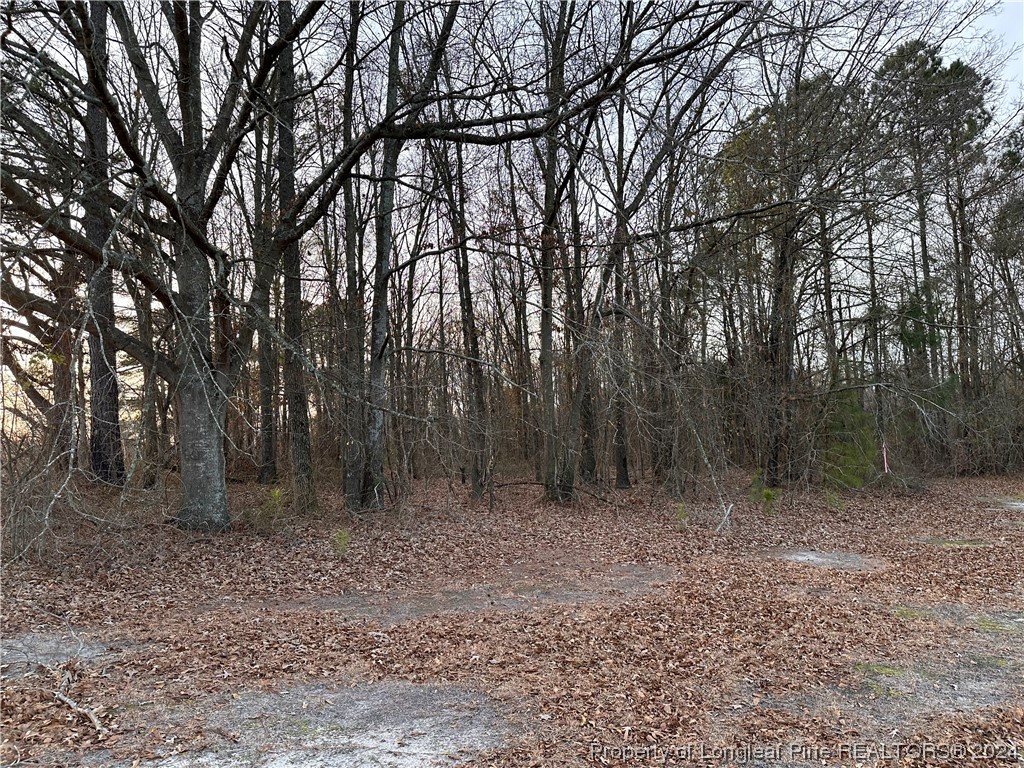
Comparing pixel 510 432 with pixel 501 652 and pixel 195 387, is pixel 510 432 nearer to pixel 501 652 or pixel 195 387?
pixel 195 387

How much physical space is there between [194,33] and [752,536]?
36.0ft

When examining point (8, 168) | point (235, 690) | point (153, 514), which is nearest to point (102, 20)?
point (8, 168)

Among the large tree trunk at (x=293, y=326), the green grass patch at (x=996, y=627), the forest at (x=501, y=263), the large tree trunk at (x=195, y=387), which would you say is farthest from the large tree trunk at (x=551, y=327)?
the green grass patch at (x=996, y=627)

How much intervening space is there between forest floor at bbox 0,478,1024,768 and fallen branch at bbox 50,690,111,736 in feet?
0.08

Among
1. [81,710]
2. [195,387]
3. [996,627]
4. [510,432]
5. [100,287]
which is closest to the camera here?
[81,710]

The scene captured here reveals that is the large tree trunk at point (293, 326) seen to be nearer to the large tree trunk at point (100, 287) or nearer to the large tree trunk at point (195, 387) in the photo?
the large tree trunk at point (195, 387)

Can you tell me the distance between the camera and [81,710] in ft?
12.4

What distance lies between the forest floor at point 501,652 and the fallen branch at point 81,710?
2 centimetres

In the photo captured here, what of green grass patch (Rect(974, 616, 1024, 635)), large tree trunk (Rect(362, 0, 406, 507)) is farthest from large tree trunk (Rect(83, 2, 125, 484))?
green grass patch (Rect(974, 616, 1024, 635))

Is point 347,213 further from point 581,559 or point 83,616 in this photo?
point 83,616

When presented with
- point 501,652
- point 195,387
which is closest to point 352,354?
point 195,387

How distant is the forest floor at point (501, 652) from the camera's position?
11.6ft

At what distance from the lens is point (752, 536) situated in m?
10.7

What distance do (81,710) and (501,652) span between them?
2.72m
